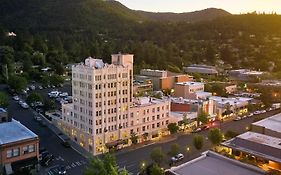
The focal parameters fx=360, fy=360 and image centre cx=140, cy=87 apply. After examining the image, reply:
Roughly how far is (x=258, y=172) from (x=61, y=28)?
424 ft

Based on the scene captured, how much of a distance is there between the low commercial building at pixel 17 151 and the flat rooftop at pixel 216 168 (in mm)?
14375

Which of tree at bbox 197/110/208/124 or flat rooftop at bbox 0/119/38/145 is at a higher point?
flat rooftop at bbox 0/119/38/145

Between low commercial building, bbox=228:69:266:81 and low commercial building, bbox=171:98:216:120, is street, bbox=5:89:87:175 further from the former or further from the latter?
low commercial building, bbox=228:69:266:81

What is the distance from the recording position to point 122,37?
14975 centimetres

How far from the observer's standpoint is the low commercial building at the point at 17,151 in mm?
31469

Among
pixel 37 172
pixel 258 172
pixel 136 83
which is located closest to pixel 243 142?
pixel 258 172

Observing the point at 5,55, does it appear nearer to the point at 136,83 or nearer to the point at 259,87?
the point at 136,83

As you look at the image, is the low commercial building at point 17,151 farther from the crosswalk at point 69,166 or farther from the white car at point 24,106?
Result: the white car at point 24,106

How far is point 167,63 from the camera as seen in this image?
314 ft

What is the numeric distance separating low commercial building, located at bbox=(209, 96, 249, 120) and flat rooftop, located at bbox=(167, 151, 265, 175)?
1037 inches

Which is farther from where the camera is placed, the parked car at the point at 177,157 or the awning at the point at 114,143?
the awning at the point at 114,143

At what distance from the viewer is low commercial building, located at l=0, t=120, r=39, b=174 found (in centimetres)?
3147

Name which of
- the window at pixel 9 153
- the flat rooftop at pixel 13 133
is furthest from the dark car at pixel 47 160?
the window at pixel 9 153

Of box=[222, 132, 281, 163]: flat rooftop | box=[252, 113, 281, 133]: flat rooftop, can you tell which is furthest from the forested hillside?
box=[222, 132, 281, 163]: flat rooftop
